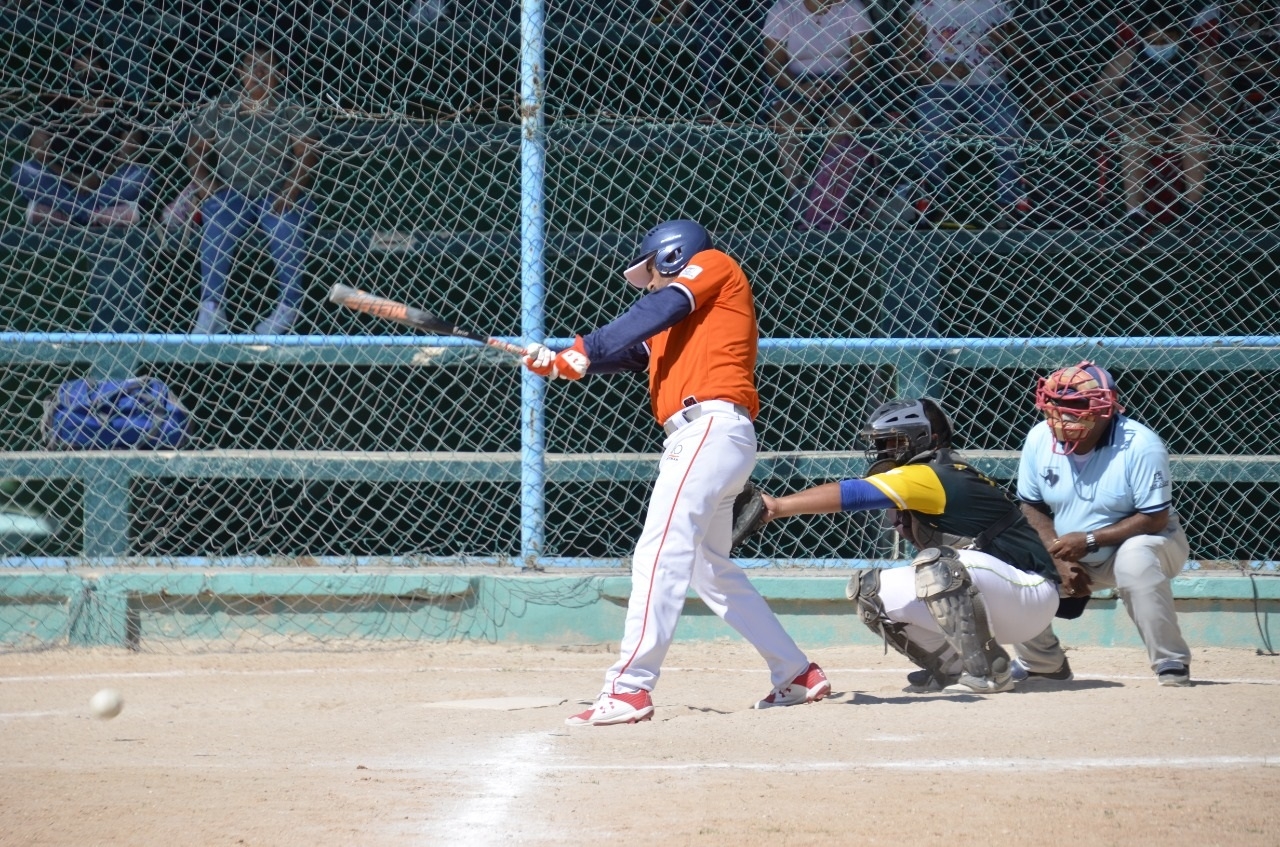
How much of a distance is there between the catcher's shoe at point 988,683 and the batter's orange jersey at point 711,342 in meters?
1.32

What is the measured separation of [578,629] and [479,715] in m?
1.75

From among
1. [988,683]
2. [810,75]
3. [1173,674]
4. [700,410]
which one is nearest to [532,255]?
[810,75]

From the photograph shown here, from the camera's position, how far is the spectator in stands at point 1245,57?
772 centimetres

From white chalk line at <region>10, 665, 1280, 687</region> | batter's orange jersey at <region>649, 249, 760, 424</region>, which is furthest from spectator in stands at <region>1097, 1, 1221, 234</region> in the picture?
batter's orange jersey at <region>649, 249, 760, 424</region>

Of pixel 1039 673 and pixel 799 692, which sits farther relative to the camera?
pixel 1039 673

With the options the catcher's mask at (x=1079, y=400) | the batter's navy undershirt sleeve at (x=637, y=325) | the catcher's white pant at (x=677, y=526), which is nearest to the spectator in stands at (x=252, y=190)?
the batter's navy undershirt sleeve at (x=637, y=325)

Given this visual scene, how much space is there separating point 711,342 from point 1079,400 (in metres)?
1.55

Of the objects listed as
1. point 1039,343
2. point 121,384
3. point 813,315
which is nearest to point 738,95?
point 813,315

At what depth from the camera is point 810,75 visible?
304 inches

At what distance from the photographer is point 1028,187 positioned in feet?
25.1

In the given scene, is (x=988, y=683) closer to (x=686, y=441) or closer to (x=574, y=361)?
(x=686, y=441)

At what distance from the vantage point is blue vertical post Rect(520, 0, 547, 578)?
7320mm

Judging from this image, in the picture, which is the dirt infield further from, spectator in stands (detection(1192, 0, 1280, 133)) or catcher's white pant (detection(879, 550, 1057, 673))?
spectator in stands (detection(1192, 0, 1280, 133))

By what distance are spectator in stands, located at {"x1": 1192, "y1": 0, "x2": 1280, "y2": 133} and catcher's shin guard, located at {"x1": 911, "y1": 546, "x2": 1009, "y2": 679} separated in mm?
3539
